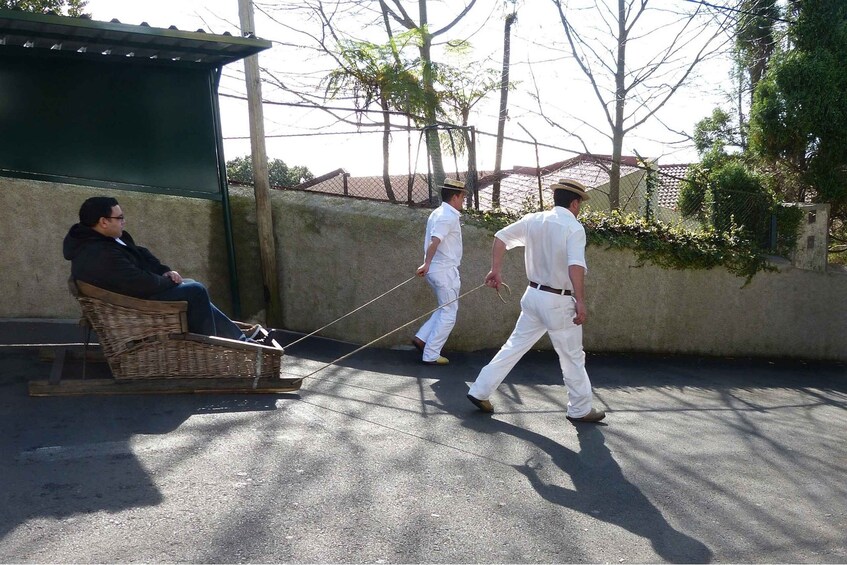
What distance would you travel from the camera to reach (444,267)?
8.53 m

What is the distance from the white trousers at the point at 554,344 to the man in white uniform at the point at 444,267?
6.11ft

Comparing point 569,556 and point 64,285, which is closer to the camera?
point 569,556

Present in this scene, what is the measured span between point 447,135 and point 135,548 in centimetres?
709

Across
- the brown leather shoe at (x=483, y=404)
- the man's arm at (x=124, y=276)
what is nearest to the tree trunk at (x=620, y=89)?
the brown leather shoe at (x=483, y=404)

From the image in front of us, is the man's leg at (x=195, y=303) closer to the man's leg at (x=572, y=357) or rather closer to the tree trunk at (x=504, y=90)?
the man's leg at (x=572, y=357)

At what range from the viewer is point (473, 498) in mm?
4812

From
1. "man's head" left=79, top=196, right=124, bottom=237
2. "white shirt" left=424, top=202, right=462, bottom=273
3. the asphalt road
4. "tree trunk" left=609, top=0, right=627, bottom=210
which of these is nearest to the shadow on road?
the asphalt road

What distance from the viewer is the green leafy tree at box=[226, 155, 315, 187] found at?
10125 millimetres

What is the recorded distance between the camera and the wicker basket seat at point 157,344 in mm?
6043

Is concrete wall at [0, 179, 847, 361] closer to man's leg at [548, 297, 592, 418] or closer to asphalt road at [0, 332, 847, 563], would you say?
asphalt road at [0, 332, 847, 563]

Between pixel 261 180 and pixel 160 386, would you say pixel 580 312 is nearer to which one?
pixel 160 386

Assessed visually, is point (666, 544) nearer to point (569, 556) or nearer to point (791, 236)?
point (569, 556)

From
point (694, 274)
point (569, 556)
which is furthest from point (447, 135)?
point (569, 556)

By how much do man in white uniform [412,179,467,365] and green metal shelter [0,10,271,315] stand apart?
2.25m
